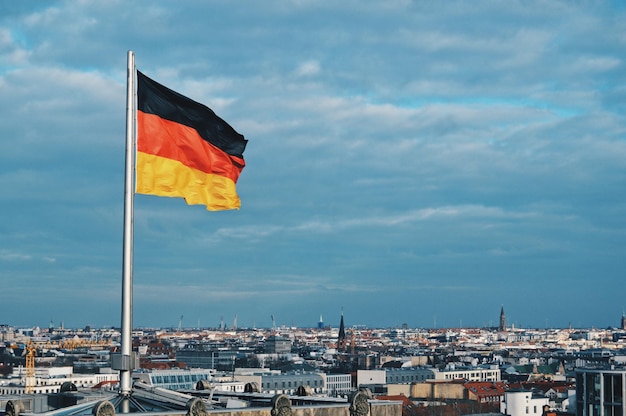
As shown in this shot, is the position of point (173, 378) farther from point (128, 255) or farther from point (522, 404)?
point (128, 255)

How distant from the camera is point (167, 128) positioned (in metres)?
19.6

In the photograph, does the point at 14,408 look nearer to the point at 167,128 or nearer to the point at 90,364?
the point at 167,128

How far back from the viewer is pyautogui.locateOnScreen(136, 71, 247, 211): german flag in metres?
19.2

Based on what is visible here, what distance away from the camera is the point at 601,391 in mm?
46031

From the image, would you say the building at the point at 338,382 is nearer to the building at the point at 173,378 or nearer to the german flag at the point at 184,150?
the building at the point at 173,378

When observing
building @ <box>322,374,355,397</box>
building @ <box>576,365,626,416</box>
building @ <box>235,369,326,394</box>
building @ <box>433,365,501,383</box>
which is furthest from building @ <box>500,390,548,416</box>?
building @ <box>433,365,501,383</box>

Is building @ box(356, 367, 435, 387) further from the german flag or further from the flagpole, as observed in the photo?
the flagpole

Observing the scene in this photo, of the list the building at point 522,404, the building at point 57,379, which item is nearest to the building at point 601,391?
the building at point 522,404

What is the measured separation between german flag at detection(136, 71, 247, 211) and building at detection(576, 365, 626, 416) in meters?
29.4

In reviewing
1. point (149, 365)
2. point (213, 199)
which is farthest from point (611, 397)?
point (149, 365)

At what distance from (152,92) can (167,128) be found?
706 millimetres

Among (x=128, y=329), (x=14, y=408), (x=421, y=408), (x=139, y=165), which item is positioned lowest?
(x=421, y=408)

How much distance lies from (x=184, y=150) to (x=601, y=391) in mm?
31346

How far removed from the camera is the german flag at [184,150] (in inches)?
755
